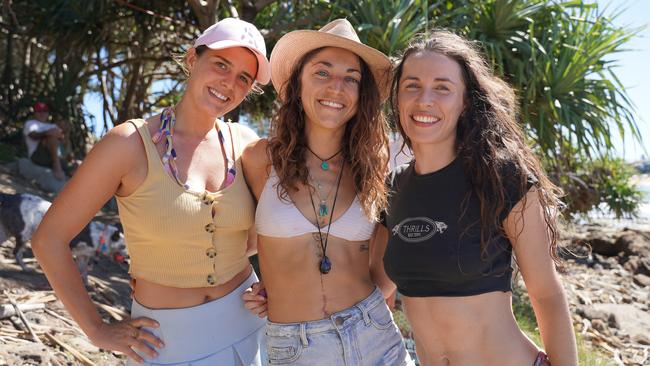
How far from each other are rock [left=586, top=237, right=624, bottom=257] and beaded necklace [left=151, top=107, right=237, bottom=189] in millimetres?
11371

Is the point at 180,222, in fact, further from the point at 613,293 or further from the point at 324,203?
the point at 613,293

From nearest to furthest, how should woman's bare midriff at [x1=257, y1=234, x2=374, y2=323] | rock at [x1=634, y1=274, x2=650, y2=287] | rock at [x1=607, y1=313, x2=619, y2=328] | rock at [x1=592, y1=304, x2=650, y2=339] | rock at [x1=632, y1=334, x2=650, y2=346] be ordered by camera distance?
woman's bare midriff at [x1=257, y1=234, x2=374, y2=323], rock at [x1=632, y1=334, x2=650, y2=346], rock at [x1=592, y1=304, x2=650, y2=339], rock at [x1=607, y1=313, x2=619, y2=328], rock at [x1=634, y1=274, x2=650, y2=287]

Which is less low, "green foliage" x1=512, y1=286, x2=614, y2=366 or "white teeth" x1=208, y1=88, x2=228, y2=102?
"white teeth" x1=208, y1=88, x2=228, y2=102

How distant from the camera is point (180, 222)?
8.11 ft

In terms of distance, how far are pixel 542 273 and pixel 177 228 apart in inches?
52.2

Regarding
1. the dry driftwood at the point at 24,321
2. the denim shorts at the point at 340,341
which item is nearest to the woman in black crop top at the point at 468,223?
the denim shorts at the point at 340,341

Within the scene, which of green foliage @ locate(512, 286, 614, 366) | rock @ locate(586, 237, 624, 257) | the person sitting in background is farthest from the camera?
rock @ locate(586, 237, 624, 257)

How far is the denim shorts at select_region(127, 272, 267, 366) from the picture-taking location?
2490mm

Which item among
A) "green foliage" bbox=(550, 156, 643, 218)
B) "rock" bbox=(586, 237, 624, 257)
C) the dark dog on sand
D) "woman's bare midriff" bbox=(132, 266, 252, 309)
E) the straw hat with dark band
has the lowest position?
"rock" bbox=(586, 237, 624, 257)

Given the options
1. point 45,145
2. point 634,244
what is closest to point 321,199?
point 45,145

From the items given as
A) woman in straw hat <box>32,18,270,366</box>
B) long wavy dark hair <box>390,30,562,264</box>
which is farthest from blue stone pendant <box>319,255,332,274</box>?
long wavy dark hair <box>390,30,562,264</box>

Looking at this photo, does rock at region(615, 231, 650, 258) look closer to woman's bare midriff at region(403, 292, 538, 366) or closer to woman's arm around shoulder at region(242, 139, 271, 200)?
woman's bare midriff at region(403, 292, 538, 366)

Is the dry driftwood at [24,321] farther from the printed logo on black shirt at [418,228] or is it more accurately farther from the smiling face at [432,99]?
the smiling face at [432,99]

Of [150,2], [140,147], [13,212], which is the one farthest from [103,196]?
[150,2]
